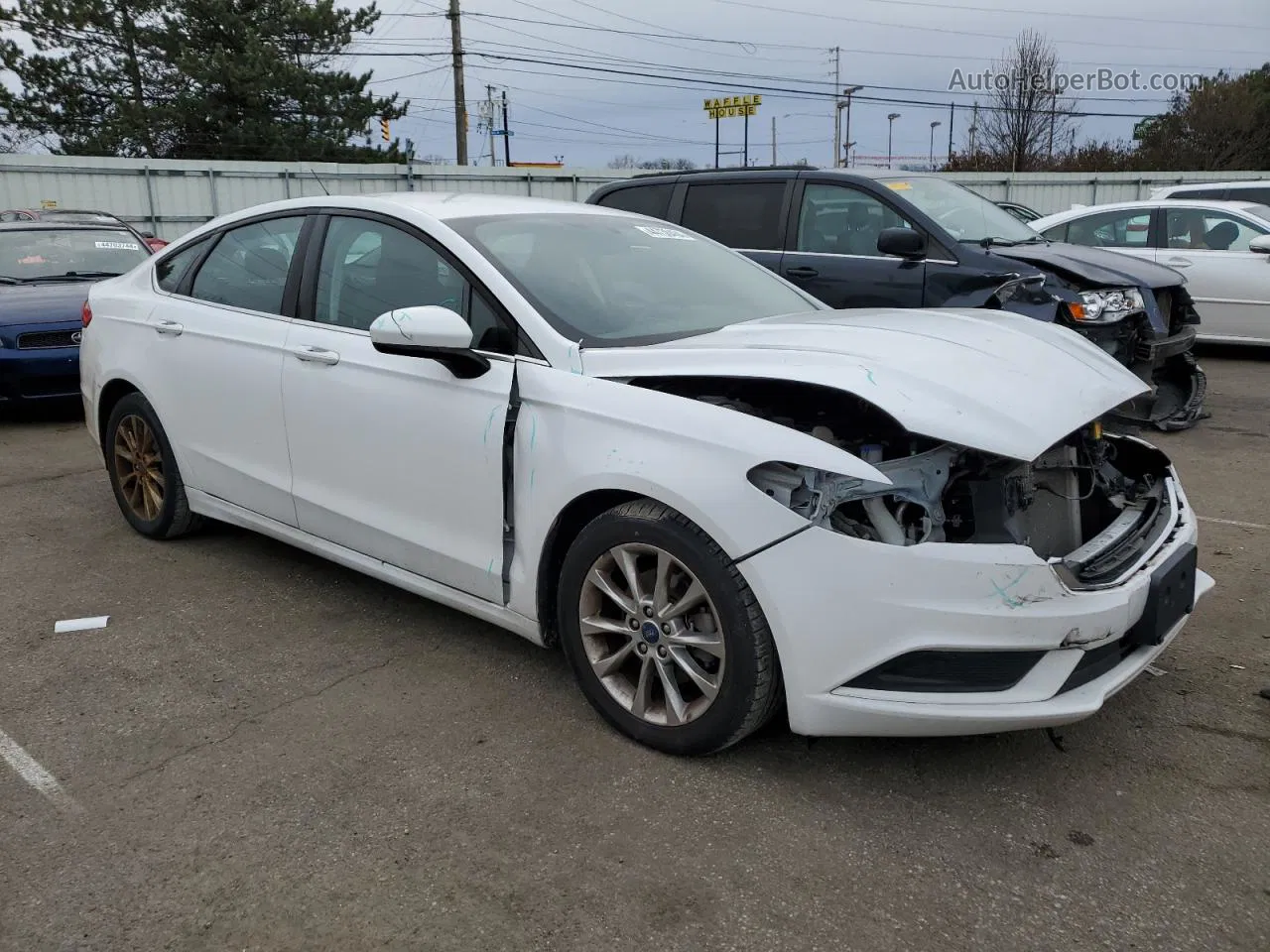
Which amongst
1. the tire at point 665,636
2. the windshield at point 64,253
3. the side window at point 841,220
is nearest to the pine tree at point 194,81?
the windshield at point 64,253

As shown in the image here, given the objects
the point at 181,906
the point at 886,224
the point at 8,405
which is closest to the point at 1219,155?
the point at 886,224

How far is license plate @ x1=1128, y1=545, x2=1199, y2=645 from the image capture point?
2.84 m

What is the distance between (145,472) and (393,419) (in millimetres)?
2082

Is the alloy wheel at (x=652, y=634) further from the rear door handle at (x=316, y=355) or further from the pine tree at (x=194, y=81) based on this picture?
the pine tree at (x=194, y=81)

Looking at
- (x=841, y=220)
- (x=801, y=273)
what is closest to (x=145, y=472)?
(x=801, y=273)

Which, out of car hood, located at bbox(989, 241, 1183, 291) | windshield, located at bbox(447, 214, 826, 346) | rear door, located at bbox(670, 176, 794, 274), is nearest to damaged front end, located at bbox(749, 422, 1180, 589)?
windshield, located at bbox(447, 214, 826, 346)

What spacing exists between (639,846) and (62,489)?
5.01 m

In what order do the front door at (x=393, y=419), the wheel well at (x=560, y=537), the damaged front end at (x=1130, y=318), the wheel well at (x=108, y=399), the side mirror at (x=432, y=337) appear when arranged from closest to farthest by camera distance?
the wheel well at (x=560, y=537) < the side mirror at (x=432, y=337) < the front door at (x=393, y=419) < the wheel well at (x=108, y=399) < the damaged front end at (x=1130, y=318)

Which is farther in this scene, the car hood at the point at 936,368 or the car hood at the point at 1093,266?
the car hood at the point at 1093,266

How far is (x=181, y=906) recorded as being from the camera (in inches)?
96.7

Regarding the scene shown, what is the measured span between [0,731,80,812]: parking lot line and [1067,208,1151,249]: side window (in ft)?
32.3

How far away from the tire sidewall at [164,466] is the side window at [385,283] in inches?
51.4

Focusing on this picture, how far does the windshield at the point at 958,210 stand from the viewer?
7.16m

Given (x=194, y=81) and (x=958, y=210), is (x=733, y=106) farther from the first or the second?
(x=958, y=210)
